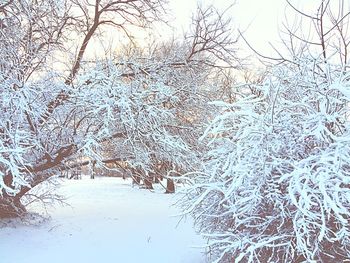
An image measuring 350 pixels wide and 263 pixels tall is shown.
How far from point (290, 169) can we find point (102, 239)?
4070 millimetres

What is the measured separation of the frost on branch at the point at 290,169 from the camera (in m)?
3.06

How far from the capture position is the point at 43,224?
7.23 m

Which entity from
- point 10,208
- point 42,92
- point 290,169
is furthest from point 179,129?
point 290,169

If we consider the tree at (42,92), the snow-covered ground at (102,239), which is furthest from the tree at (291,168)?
the tree at (42,92)

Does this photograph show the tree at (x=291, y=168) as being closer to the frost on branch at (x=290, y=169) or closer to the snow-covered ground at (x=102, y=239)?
the frost on branch at (x=290, y=169)

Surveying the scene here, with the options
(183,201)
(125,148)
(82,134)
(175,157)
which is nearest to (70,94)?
(82,134)

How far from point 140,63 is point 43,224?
11.5 ft

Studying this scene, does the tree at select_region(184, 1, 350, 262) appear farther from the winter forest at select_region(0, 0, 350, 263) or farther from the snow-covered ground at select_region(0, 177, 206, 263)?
the snow-covered ground at select_region(0, 177, 206, 263)

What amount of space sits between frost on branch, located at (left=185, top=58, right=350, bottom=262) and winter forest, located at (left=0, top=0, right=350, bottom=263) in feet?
0.05

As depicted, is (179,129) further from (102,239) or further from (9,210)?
(9,210)

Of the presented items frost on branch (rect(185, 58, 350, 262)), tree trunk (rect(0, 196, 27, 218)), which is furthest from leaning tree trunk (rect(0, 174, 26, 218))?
frost on branch (rect(185, 58, 350, 262))

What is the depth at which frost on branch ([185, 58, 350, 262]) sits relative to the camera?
10.0ft

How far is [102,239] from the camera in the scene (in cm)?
655

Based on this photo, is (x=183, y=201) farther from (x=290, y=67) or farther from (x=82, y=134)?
(x=82, y=134)
